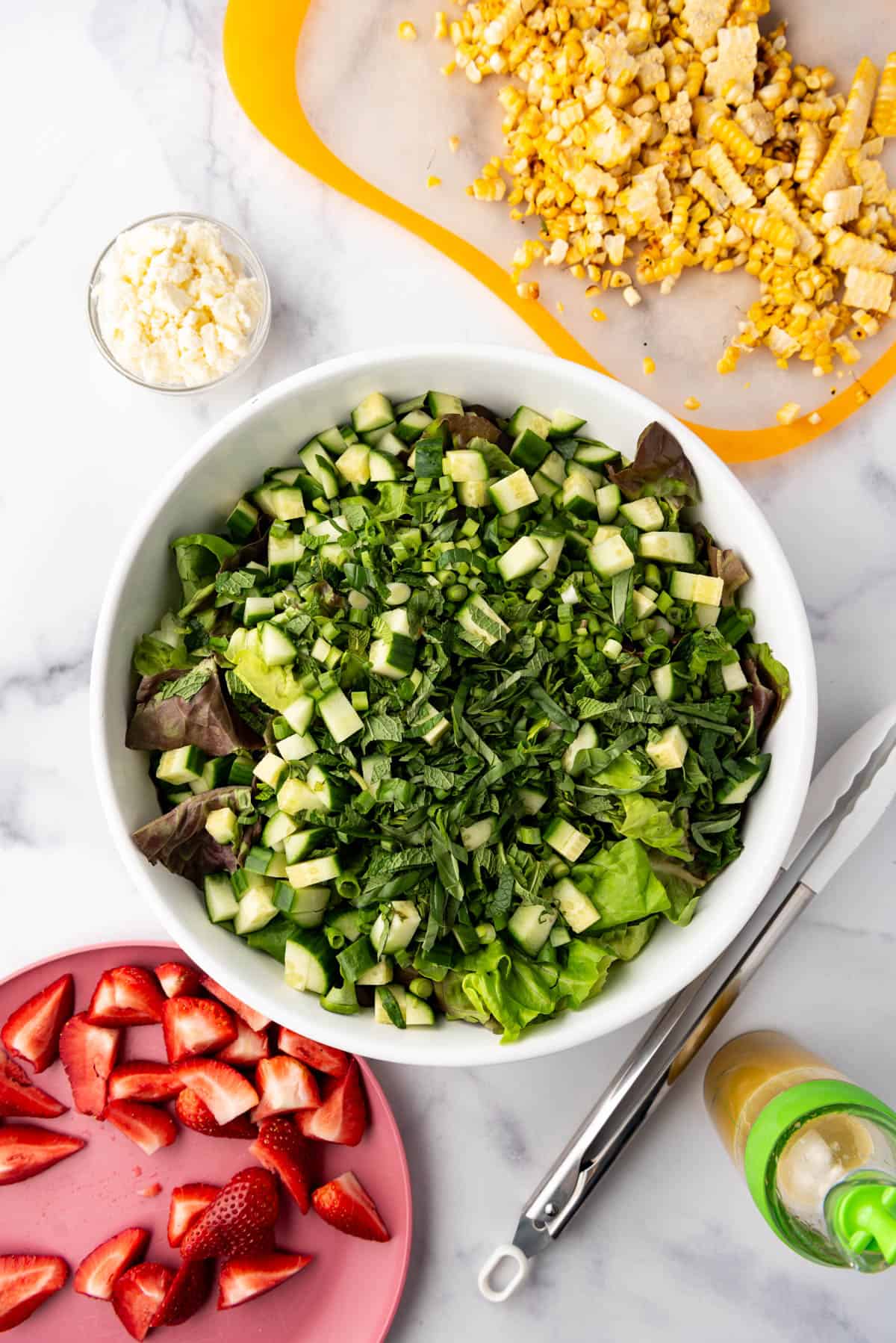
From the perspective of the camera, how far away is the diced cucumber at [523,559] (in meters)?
1.70

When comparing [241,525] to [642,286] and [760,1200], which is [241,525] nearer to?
[642,286]

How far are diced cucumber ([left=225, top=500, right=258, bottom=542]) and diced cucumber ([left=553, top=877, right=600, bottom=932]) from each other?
818 millimetres

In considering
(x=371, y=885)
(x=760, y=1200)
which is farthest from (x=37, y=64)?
(x=760, y=1200)

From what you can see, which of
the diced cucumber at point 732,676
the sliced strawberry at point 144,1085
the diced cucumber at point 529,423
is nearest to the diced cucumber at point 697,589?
the diced cucumber at point 732,676

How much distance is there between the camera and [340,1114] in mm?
2102

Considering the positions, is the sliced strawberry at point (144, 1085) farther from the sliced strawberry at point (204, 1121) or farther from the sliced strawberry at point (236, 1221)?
the sliced strawberry at point (236, 1221)

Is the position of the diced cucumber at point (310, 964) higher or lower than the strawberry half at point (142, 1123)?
higher

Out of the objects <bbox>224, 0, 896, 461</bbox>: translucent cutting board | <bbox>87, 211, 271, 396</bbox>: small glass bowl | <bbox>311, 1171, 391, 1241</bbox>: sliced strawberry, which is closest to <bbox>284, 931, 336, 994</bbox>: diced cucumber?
<bbox>311, 1171, 391, 1241</bbox>: sliced strawberry

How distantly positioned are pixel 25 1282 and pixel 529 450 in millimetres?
1913

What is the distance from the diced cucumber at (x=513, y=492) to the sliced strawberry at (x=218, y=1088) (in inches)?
46.5

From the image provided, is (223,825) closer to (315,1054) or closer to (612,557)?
(315,1054)

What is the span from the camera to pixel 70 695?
2205 millimetres

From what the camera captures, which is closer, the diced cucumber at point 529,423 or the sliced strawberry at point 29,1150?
the diced cucumber at point 529,423

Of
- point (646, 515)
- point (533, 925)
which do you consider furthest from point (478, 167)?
point (533, 925)
